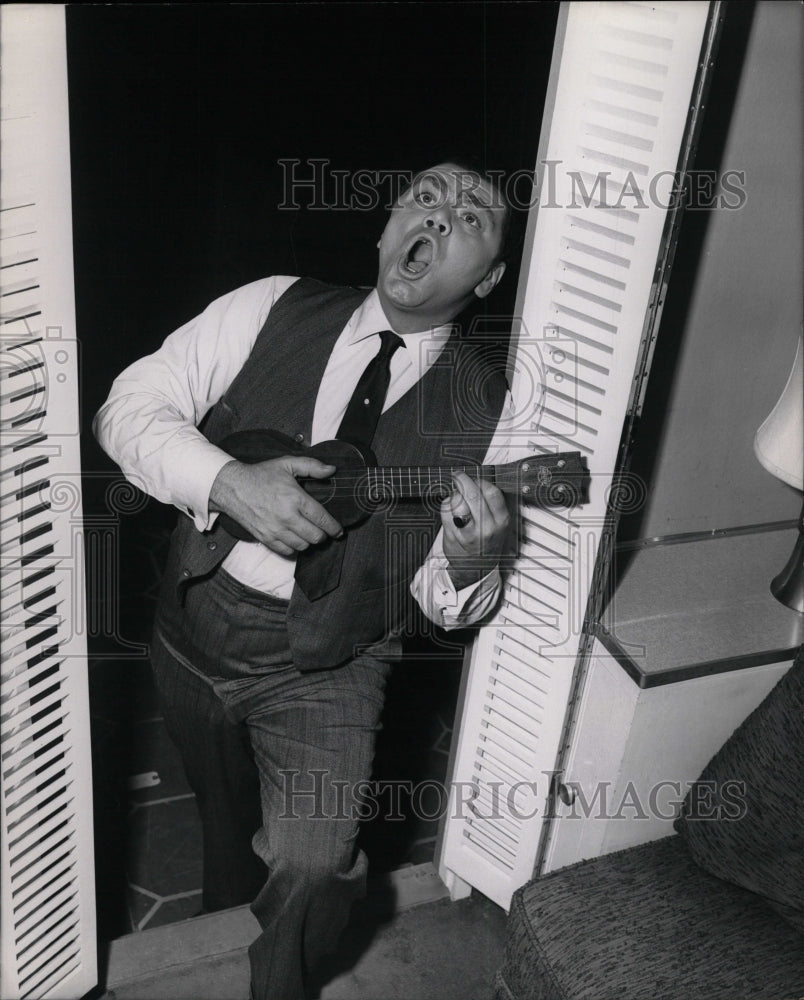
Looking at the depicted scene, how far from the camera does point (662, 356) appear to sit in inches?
81.8

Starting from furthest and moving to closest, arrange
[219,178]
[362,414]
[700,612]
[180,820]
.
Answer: [180,820] < [219,178] < [700,612] < [362,414]

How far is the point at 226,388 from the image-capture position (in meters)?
1.84

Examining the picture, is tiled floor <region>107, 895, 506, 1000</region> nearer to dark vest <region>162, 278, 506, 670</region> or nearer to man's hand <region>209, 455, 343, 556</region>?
dark vest <region>162, 278, 506, 670</region>

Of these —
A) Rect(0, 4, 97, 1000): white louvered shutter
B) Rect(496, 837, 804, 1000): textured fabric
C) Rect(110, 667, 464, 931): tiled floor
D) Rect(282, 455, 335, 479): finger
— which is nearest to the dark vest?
Rect(282, 455, 335, 479): finger

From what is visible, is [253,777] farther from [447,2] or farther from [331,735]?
[447,2]

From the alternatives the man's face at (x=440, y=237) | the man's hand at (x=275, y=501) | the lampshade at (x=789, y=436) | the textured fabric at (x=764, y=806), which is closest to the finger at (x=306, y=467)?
the man's hand at (x=275, y=501)

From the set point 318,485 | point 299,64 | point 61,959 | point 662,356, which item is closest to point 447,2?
point 299,64

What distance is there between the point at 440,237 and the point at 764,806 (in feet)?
3.54

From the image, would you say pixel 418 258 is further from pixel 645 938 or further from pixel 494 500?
pixel 645 938

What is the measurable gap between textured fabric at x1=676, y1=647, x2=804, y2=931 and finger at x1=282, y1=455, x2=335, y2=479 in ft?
2.78

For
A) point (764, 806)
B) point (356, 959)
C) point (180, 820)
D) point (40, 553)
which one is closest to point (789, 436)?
point (764, 806)

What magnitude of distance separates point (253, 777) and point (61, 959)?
1.50 ft

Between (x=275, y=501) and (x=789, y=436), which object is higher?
(x=789, y=436)

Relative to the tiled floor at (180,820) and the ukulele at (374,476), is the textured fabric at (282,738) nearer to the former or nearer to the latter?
the ukulele at (374,476)
